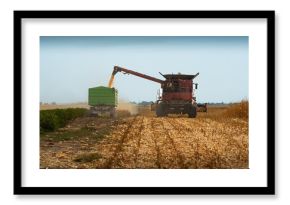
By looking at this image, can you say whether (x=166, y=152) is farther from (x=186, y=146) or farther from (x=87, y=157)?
(x=87, y=157)

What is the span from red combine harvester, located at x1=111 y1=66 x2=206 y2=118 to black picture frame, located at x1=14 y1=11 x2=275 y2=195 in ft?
2.14

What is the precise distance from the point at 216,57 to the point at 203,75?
0.24 meters

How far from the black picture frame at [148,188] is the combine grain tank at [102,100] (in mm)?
760

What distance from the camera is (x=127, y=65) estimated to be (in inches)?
460

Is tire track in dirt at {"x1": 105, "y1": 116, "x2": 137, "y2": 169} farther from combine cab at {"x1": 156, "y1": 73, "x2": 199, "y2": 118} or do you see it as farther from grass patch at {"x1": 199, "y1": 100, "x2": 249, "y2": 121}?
grass patch at {"x1": 199, "y1": 100, "x2": 249, "y2": 121}

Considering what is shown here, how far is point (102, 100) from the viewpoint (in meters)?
11.5

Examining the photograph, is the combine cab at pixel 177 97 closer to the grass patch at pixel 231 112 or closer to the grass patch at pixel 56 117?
the grass patch at pixel 231 112

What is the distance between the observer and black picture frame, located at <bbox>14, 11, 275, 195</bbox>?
11.5 metres

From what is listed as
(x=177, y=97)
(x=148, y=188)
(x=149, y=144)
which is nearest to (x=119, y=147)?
(x=149, y=144)

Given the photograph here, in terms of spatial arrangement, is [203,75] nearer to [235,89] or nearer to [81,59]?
[235,89]

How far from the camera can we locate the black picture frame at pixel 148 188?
11.5m

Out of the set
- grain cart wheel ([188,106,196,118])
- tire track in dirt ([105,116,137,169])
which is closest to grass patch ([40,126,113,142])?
tire track in dirt ([105,116,137,169])
